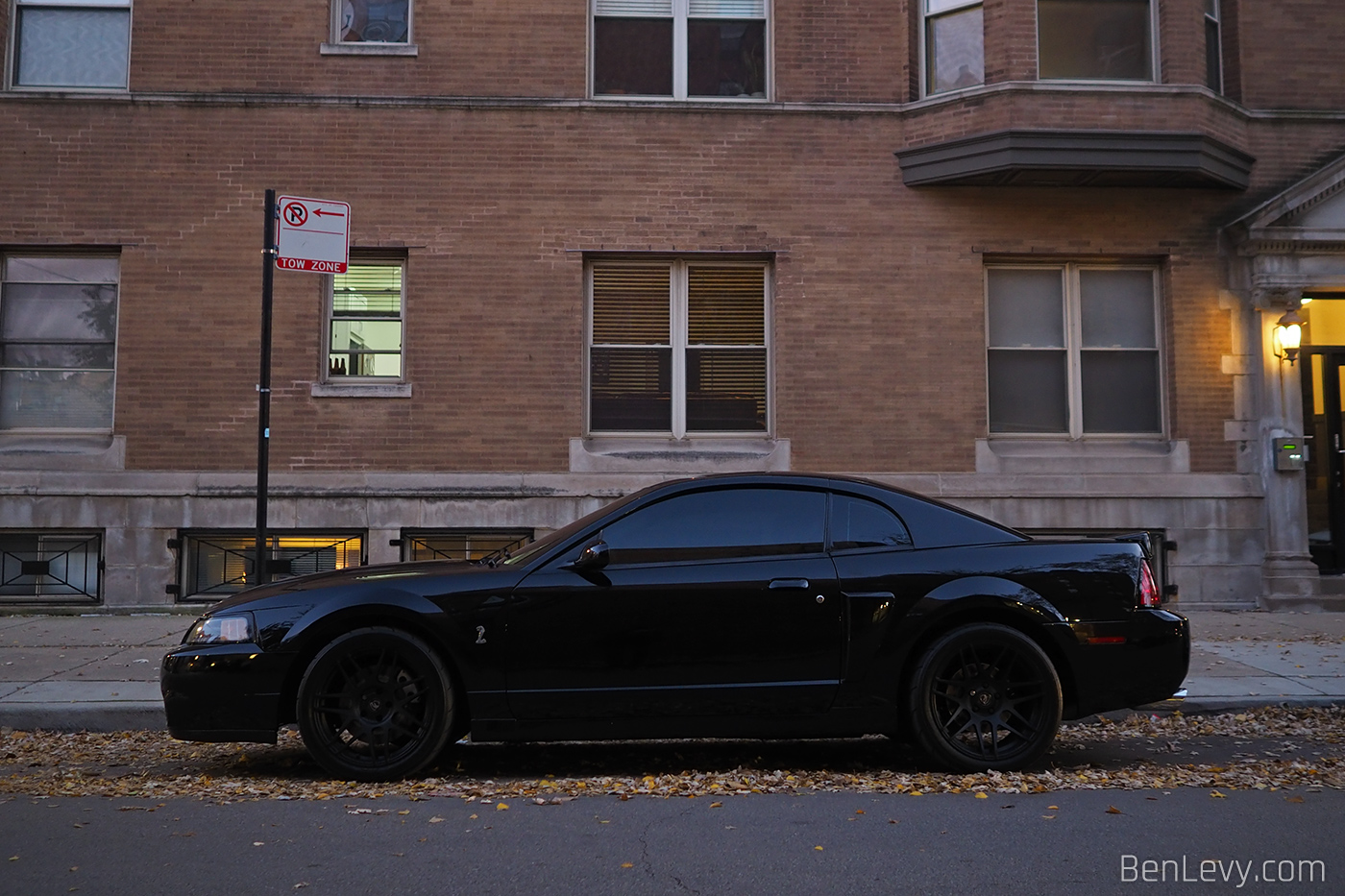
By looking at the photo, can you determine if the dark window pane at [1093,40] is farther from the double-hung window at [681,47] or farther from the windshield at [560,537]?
the windshield at [560,537]

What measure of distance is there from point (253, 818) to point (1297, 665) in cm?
711

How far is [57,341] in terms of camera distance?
38.8ft

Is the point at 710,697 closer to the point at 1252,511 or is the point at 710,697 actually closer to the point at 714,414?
the point at 714,414

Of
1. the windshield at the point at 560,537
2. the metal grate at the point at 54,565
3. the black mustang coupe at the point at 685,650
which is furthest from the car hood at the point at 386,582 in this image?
the metal grate at the point at 54,565

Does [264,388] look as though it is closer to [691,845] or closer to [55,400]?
[691,845]

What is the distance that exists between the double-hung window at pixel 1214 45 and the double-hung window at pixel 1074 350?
2.19 metres

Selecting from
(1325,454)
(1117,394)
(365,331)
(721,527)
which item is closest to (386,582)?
(721,527)

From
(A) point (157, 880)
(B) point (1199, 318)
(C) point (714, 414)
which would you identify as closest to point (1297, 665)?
(B) point (1199, 318)

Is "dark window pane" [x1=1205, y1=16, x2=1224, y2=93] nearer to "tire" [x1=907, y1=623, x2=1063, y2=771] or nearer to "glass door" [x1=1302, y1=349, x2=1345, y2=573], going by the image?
"glass door" [x1=1302, y1=349, x2=1345, y2=573]

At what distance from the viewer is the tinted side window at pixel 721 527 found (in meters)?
5.73

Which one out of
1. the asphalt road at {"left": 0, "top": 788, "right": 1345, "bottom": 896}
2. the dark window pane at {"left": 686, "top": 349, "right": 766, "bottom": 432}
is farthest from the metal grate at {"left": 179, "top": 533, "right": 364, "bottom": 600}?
the asphalt road at {"left": 0, "top": 788, "right": 1345, "bottom": 896}

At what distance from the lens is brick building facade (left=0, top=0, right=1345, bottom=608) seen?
1155 centimetres

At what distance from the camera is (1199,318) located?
12.0 metres

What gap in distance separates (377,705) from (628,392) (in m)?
6.86
